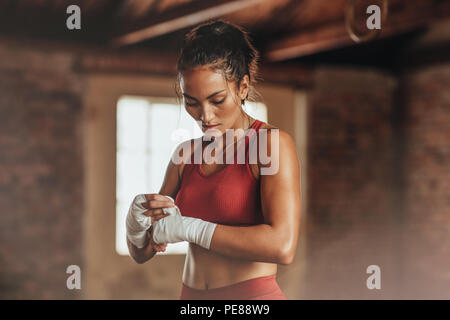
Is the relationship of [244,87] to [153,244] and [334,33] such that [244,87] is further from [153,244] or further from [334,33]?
[334,33]

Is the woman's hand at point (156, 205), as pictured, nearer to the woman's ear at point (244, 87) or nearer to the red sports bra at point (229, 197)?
the red sports bra at point (229, 197)

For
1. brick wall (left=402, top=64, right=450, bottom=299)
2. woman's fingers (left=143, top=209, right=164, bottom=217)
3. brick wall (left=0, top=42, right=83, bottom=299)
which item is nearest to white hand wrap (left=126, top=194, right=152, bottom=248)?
woman's fingers (left=143, top=209, right=164, bottom=217)

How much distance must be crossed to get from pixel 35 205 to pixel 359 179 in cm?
224

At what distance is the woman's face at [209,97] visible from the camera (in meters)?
1.08

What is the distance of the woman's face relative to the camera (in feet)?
3.55

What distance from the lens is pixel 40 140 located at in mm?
3215

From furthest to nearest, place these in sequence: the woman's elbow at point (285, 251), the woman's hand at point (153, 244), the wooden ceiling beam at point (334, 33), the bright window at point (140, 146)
Result: the bright window at point (140, 146), the wooden ceiling beam at point (334, 33), the woman's hand at point (153, 244), the woman's elbow at point (285, 251)

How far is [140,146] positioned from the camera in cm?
317

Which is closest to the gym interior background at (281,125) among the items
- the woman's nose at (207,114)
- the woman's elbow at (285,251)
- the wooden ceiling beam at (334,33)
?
the wooden ceiling beam at (334,33)

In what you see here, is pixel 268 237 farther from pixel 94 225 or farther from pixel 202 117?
pixel 94 225

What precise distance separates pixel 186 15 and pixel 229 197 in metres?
1.61

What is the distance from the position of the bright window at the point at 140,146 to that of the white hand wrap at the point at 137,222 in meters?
1.85

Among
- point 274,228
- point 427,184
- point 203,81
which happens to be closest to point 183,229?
point 274,228

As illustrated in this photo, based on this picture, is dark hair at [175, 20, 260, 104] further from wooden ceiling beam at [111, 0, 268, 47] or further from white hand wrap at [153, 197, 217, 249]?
wooden ceiling beam at [111, 0, 268, 47]
